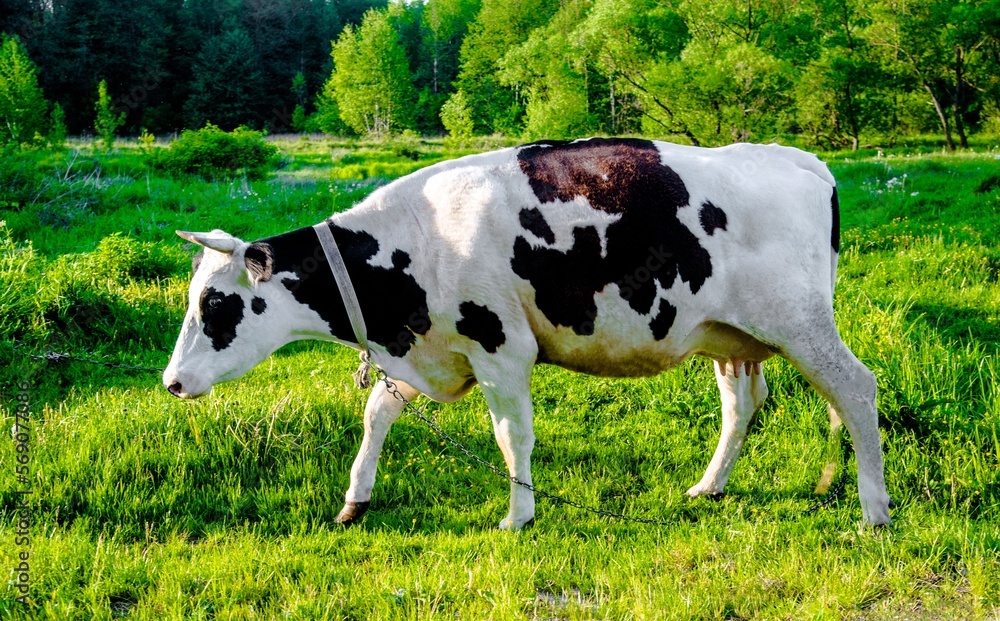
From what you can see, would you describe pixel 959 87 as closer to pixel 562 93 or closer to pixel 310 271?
pixel 562 93

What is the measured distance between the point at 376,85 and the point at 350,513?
52.3 metres

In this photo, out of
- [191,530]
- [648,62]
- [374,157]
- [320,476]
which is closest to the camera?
[191,530]

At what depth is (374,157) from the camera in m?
34.8

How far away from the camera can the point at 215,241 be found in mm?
4539

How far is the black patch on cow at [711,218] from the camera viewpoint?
4531mm

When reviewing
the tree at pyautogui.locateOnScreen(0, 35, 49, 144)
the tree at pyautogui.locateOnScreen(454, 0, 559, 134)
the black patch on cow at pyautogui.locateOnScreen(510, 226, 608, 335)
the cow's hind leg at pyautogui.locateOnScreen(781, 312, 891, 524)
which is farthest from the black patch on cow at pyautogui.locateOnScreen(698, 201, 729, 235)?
the tree at pyautogui.locateOnScreen(454, 0, 559, 134)

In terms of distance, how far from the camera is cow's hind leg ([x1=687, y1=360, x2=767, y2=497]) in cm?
537

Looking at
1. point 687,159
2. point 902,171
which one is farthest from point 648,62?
point 687,159

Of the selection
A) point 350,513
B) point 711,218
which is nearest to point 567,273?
point 711,218

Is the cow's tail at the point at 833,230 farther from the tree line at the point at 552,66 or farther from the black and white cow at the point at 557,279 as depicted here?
the tree line at the point at 552,66

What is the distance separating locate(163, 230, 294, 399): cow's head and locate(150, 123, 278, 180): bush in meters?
19.7

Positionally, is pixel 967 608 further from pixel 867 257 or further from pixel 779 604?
pixel 867 257

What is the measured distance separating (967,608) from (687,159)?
2.65 metres

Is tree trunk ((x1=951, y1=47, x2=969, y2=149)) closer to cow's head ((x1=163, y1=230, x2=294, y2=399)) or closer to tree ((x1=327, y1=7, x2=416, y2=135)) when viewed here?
tree ((x1=327, y1=7, x2=416, y2=135))
